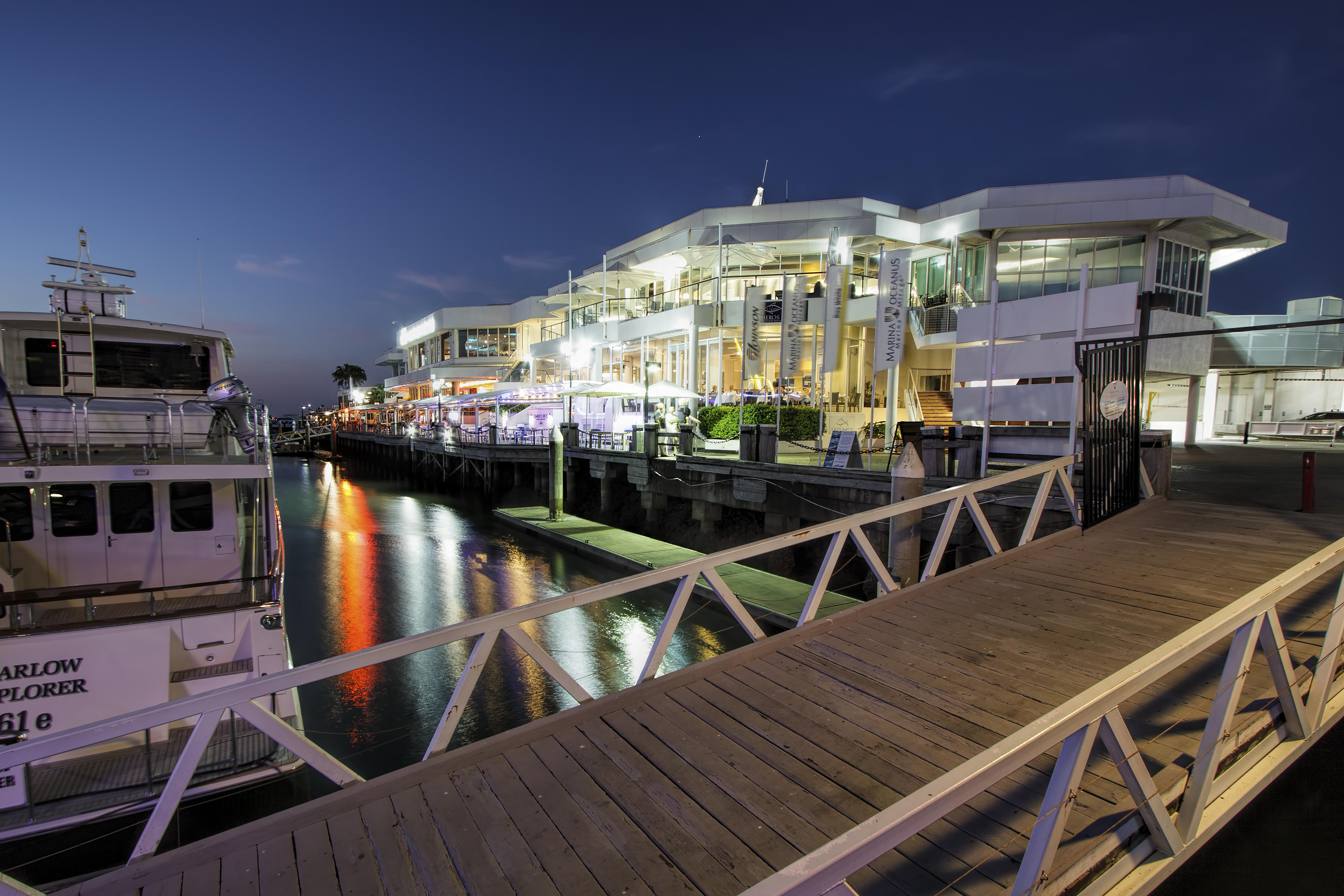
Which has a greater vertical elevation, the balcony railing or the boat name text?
the balcony railing

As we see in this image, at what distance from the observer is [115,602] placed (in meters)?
6.74

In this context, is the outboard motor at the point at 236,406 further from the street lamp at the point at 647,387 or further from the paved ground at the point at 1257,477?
the street lamp at the point at 647,387

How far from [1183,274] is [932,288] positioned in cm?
825

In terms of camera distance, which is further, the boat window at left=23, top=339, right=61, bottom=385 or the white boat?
the boat window at left=23, top=339, right=61, bottom=385

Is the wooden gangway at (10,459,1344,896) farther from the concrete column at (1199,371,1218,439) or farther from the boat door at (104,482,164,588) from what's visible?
the concrete column at (1199,371,1218,439)

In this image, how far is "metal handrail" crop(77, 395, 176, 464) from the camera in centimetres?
665

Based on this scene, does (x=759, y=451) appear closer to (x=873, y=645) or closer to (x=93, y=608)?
(x=873, y=645)

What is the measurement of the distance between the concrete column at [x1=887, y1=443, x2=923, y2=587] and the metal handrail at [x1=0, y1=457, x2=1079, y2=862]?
6.49 feet

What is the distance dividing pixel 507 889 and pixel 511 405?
40474 mm

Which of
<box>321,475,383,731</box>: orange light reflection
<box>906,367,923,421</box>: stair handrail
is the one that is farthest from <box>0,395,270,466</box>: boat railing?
<box>906,367,923,421</box>: stair handrail

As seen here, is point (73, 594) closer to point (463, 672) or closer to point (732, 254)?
point (463, 672)

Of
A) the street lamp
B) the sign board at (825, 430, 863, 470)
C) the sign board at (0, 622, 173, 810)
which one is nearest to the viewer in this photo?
the sign board at (0, 622, 173, 810)

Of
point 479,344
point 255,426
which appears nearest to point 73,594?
point 255,426

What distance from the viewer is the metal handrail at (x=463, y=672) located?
2555 mm
